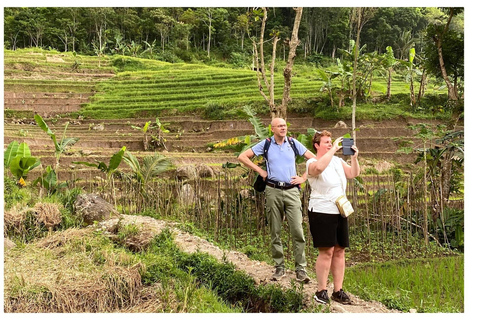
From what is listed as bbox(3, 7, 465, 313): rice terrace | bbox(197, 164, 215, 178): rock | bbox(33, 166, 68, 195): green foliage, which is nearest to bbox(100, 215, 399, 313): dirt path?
bbox(3, 7, 465, 313): rice terrace

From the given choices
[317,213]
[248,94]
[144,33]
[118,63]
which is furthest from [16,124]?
[144,33]

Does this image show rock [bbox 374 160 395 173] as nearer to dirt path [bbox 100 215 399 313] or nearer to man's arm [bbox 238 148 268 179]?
dirt path [bbox 100 215 399 313]

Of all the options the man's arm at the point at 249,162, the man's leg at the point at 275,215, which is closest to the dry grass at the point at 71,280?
the man's leg at the point at 275,215

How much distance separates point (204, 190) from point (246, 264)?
2.12 m

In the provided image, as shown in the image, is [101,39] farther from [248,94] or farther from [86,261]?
[86,261]

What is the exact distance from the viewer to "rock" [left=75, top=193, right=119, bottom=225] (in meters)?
5.30

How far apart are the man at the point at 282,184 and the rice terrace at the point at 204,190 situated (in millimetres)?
295

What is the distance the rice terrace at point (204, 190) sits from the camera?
3.26m

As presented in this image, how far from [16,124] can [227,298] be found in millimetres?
15268

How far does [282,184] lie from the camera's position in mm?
3340
